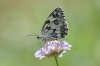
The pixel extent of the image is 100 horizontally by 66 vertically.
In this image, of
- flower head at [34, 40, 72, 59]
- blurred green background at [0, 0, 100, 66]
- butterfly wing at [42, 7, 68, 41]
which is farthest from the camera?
blurred green background at [0, 0, 100, 66]

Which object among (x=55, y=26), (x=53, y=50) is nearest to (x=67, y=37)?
(x=55, y=26)

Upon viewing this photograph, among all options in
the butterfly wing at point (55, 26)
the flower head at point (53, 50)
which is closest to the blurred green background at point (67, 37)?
the butterfly wing at point (55, 26)

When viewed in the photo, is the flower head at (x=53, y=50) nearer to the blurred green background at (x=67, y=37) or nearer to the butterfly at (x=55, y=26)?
the butterfly at (x=55, y=26)

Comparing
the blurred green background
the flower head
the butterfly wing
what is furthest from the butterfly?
the blurred green background

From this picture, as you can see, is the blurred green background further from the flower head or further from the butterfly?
the flower head

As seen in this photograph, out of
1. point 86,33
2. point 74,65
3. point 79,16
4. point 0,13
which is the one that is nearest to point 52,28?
point 74,65

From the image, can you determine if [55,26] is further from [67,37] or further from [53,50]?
[67,37]

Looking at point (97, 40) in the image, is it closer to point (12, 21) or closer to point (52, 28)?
point (52, 28)
